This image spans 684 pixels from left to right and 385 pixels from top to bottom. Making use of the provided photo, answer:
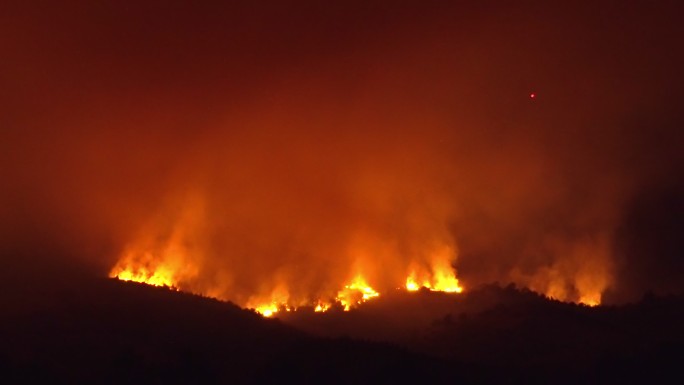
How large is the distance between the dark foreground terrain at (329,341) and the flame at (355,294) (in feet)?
5.11

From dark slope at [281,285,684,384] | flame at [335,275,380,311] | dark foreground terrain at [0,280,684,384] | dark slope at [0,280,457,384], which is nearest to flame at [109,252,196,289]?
dark foreground terrain at [0,280,684,384]

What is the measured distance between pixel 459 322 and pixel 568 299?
33.9 feet

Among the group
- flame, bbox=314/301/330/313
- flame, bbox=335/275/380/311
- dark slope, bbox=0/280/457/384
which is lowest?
dark slope, bbox=0/280/457/384

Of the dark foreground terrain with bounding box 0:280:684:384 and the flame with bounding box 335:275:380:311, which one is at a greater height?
the flame with bounding box 335:275:380:311

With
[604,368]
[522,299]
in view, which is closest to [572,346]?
[604,368]

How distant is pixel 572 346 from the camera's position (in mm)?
35531

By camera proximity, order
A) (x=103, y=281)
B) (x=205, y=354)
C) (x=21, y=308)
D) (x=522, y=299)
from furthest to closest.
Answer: (x=522, y=299) < (x=103, y=281) < (x=21, y=308) < (x=205, y=354)

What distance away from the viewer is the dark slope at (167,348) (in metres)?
27.4

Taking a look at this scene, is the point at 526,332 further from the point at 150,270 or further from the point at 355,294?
the point at 150,270

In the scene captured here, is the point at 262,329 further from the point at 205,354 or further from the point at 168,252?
the point at 168,252

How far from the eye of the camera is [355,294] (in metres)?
48.4

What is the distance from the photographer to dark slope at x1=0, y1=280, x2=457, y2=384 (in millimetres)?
27359

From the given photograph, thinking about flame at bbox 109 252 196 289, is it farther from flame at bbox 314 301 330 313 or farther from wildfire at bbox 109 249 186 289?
flame at bbox 314 301 330 313

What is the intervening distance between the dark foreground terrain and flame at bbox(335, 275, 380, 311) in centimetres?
156
